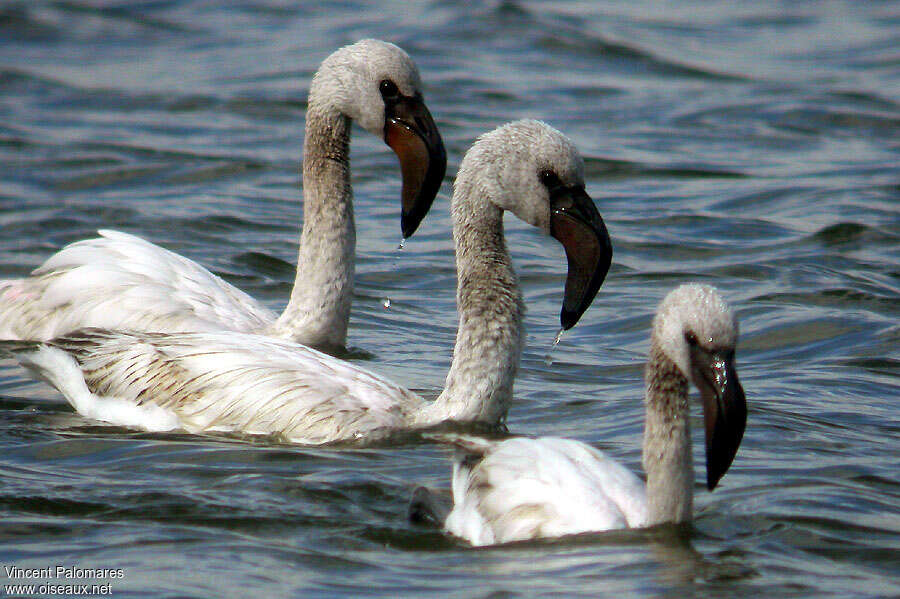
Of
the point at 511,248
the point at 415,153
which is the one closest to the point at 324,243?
the point at 415,153

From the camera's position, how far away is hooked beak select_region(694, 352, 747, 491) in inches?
230

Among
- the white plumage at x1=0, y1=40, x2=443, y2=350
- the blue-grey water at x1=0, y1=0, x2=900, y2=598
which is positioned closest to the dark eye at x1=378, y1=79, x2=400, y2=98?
the white plumage at x1=0, y1=40, x2=443, y2=350

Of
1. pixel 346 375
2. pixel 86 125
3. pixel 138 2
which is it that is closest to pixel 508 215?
pixel 86 125

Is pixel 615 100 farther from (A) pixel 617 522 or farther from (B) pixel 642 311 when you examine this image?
(A) pixel 617 522

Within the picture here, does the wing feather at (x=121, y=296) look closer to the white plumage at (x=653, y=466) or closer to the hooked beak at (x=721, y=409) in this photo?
the white plumage at (x=653, y=466)

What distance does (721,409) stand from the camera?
5.86 m

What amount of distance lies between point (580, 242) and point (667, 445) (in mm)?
1671

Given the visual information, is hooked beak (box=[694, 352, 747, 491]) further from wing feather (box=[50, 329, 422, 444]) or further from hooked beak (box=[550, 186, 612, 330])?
wing feather (box=[50, 329, 422, 444])

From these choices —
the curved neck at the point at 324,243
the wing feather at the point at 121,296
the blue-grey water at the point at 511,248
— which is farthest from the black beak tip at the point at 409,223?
the wing feather at the point at 121,296

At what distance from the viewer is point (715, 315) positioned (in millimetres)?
5875

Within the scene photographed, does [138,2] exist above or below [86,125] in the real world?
above

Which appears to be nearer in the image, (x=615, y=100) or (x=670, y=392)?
(x=670, y=392)

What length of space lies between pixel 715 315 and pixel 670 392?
391mm

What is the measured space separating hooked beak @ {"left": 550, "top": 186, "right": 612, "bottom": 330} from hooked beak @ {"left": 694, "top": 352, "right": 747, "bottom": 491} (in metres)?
1.52
